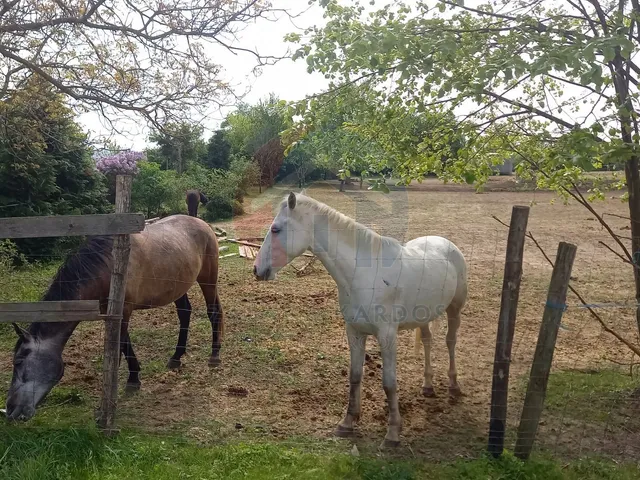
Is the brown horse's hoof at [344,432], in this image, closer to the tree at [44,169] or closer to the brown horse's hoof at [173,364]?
the brown horse's hoof at [173,364]

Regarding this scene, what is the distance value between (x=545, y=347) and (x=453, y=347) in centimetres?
133

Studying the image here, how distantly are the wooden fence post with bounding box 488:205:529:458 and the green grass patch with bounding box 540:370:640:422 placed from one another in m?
1.10

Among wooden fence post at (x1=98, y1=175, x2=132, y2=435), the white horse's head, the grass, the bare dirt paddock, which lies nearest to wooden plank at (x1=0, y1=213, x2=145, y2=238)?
wooden fence post at (x1=98, y1=175, x2=132, y2=435)

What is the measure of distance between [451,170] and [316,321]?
2732 millimetres

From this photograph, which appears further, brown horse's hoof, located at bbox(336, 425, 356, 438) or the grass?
brown horse's hoof, located at bbox(336, 425, 356, 438)

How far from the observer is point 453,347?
445 centimetres

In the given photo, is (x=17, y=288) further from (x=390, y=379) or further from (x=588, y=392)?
(x=588, y=392)

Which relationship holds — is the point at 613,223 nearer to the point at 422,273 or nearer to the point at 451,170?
the point at 451,170

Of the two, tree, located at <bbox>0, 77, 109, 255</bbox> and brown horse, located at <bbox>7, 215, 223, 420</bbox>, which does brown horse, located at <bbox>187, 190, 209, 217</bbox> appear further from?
tree, located at <bbox>0, 77, 109, 255</bbox>

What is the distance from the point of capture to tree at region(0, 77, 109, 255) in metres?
6.09

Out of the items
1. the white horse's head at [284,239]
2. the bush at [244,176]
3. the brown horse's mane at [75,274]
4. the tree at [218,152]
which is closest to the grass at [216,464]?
the brown horse's mane at [75,274]

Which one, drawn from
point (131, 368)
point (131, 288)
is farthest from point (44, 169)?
point (131, 368)

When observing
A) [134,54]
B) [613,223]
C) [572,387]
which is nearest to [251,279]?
[134,54]

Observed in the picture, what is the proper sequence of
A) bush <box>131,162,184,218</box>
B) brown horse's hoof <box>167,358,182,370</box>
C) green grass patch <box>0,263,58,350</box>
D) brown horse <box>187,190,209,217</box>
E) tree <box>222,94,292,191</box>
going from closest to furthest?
brown horse's hoof <box>167,358,182,370</box> < green grass patch <box>0,263,58,350</box> < brown horse <box>187,190,209,217</box> < bush <box>131,162,184,218</box> < tree <box>222,94,292,191</box>
